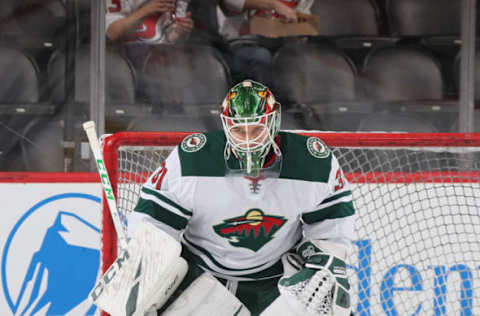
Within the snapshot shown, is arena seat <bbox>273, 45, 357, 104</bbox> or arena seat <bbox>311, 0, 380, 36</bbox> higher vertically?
arena seat <bbox>311, 0, 380, 36</bbox>

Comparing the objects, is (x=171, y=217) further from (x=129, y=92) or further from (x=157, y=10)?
(x=157, y=10)

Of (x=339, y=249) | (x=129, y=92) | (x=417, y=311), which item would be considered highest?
(x=129, y=92)

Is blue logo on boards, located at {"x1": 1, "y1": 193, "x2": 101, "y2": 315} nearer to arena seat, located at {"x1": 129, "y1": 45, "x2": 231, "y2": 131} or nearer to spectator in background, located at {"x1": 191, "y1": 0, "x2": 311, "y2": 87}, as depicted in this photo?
arena seat, located at {"x1": 129, "y1": 45, "x2": 231, "y2": 131}

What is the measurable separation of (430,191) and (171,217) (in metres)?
1.24

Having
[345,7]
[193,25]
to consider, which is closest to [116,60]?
[193,25]

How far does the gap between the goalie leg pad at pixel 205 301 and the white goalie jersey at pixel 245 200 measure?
8 cm

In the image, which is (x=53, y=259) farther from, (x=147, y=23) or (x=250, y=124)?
(x=250, y=124)

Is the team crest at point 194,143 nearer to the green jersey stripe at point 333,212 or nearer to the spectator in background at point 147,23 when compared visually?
the green jersey stripe at point 333,212

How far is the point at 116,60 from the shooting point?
8.99 feet

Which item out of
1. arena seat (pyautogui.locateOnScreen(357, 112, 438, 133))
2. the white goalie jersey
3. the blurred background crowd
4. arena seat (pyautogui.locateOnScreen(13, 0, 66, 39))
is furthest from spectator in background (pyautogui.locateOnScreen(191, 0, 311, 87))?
the white goalie jersey

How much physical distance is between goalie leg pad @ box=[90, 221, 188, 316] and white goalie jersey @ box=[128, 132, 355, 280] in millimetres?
65

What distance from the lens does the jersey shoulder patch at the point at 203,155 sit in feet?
4.89

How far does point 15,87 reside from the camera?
275 cm

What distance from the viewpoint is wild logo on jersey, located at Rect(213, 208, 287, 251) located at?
1.51m
